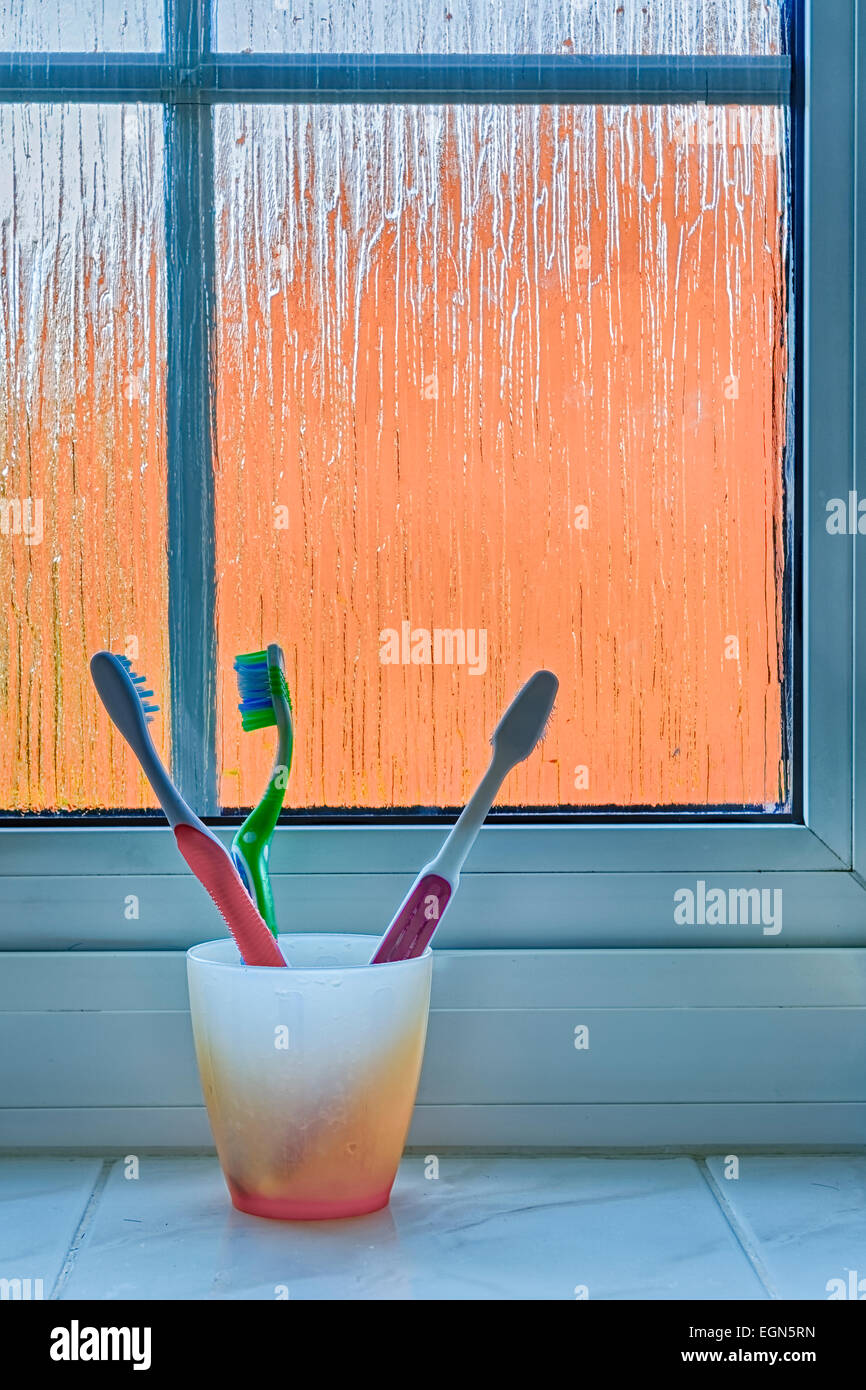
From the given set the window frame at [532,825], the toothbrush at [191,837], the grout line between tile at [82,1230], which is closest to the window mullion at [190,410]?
the window frame at [532,825]

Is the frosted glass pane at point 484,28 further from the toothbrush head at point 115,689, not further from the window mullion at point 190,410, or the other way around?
the toothbrush head at point 115,689

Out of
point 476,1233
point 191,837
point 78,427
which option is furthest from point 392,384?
point 476,1233

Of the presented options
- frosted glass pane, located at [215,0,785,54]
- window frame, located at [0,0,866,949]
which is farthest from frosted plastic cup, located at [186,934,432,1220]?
frosted glass pane, located at [215,0,785,54]

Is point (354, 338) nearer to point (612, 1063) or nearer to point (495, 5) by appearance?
point (495, 5)

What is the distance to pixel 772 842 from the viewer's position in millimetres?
720

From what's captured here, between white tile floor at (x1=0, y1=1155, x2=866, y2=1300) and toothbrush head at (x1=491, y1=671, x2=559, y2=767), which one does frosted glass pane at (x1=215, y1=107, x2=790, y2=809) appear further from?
white tile floor at (x1=0, y1=1155, x2=866, y2=1300)

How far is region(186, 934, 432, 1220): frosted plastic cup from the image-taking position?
0.58 meters

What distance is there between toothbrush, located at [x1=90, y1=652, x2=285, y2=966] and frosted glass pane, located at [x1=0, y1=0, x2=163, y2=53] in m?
0.41

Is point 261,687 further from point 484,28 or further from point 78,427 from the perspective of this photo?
point 484,28

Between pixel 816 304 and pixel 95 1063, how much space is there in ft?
2.09

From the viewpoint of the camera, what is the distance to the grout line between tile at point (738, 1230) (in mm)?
534

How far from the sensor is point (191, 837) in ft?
1.92

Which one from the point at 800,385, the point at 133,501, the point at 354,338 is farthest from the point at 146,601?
the point at 800,385

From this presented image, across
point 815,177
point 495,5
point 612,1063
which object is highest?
point 495,5
